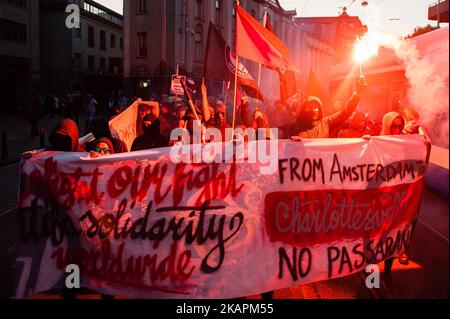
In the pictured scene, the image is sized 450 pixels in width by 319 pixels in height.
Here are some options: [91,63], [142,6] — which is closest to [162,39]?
[142,6]

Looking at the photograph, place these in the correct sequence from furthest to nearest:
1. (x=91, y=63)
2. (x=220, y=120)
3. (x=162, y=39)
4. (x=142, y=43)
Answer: (x=91, y=63) → (x=142, y=43) → (x=162, y=39) → (x=220, y=120)

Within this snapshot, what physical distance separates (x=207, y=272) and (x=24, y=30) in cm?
3908

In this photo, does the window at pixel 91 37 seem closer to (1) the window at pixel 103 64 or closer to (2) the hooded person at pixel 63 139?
(1) the window at pixel 103 64

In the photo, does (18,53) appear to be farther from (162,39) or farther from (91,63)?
(91,63)

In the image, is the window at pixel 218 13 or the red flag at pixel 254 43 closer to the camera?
the red flag at pixel 254 43

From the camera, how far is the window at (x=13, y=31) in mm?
34844

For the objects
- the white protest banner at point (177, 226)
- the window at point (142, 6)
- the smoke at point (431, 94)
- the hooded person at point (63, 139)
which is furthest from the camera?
the window at point (142, 6)

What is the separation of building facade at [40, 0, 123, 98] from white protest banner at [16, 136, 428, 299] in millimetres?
37483

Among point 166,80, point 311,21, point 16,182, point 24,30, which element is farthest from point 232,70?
point 311,21

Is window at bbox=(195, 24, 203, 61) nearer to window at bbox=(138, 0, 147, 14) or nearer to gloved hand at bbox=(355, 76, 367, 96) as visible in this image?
window at bbox=(138, 0, 147, 14)

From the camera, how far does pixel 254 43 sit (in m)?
6.19

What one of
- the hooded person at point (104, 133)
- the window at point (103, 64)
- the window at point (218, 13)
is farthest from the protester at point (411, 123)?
the window at point (103, 64)

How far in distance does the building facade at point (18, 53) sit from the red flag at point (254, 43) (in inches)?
1291

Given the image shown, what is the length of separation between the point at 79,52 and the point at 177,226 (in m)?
45.1
